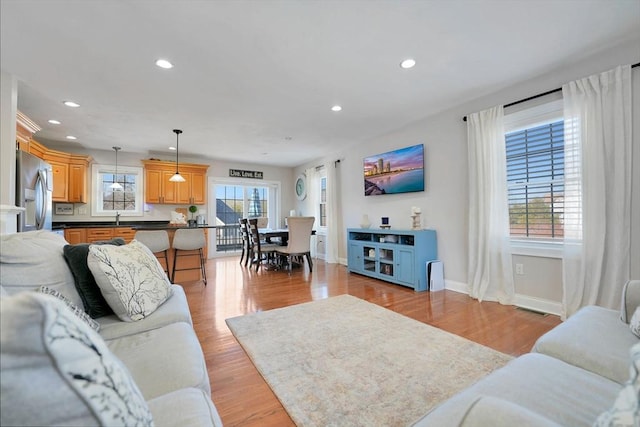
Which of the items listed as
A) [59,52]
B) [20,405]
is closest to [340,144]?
[59,52]

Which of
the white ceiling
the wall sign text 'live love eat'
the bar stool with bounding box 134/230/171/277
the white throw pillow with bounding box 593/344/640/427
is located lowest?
the white throw pillow with bounding box 593/344/640/427

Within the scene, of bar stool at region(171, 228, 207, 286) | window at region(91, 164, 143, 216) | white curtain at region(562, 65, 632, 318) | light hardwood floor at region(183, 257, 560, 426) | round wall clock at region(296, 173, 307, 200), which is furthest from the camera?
round wall clock at region(296, 173, 307, 200)

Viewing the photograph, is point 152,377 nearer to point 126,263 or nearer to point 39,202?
point 126,263

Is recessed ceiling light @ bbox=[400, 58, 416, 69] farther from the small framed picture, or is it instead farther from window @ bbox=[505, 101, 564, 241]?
the small framed picture

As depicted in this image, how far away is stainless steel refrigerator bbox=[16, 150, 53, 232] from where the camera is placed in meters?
3.03

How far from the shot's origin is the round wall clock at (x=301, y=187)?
24.2 feet

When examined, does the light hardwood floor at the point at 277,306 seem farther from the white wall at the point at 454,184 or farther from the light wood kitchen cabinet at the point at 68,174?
the light wood kitchen cabinet at the point at 68,174

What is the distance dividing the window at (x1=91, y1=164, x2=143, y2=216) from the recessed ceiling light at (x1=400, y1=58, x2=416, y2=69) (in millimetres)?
5940

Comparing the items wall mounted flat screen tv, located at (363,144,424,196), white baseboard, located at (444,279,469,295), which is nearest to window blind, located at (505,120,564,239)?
white baseboard, located at (444,279,469,295)

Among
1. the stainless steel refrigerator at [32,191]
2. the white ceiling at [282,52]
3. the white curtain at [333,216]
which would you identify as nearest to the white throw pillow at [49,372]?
the white ceiling at [282,52]

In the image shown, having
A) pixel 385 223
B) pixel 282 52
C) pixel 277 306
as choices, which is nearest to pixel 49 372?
pixel 282 52

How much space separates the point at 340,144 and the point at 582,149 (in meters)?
3.72

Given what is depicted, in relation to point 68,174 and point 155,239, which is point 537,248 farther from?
point 68,174

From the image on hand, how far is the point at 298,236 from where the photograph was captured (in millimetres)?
4984
